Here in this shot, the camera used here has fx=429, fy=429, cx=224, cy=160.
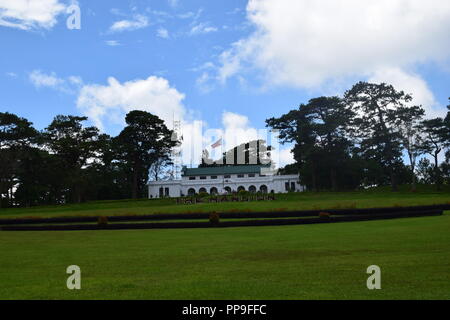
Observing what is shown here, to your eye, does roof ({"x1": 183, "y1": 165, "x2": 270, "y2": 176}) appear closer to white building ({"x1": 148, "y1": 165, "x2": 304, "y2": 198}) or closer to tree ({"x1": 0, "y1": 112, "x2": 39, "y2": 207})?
white building ({"x1": 148, "y1": 165, "x2": 304, "y2": 198})

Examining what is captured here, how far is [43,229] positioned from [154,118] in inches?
1597

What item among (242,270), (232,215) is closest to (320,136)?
(232,215)

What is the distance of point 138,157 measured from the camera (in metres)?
65.5

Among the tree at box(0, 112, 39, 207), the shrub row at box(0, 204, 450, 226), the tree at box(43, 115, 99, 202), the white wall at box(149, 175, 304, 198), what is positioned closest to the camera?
the shrub row at box(0, 204, 450, 226)

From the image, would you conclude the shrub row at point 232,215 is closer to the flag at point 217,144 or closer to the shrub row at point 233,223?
the shrub row at point 233,223

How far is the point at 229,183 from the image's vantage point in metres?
72.4

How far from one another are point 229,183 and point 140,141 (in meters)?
16.8

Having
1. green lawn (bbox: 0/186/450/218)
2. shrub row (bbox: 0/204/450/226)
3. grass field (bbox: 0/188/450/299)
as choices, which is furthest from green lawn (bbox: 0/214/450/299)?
green lawn (bbox: 0/186/450/218)

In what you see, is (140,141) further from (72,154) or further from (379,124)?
(379,124)

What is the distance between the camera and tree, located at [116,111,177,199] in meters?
64.2

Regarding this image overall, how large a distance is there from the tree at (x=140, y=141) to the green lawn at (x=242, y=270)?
1979 inches

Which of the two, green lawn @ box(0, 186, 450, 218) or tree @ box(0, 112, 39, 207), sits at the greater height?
tree @ box(0, 112, 39, 207)

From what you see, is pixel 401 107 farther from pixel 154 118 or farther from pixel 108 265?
pixel 108 265

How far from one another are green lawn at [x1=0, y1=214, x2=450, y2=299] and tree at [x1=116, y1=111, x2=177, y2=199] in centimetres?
5026
